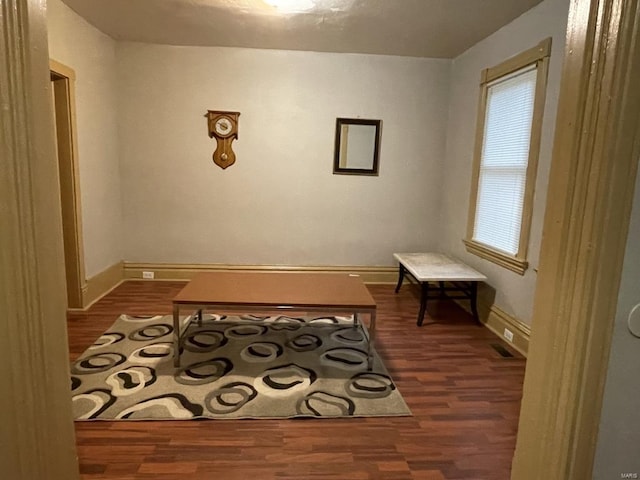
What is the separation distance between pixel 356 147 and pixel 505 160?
1.62 metres

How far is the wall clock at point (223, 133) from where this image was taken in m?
4.34

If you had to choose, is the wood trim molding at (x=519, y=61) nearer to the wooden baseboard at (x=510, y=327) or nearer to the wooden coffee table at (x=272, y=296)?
the wooden baseboard at (x=510, y=327)

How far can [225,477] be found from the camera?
69.9 inches

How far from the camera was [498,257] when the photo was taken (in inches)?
134

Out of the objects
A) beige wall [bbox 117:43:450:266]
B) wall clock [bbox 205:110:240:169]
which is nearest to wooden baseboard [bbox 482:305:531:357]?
beige wall [bbox 117:43:450:266]

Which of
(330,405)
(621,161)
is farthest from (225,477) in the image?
(621,161)

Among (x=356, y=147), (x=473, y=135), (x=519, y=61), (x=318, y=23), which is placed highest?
(x=318, y=23)

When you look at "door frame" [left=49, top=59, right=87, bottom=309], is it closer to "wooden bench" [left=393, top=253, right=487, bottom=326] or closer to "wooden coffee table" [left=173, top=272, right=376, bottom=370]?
"wooden coffee table" [left=173, top=272, right=376, bottom=370]

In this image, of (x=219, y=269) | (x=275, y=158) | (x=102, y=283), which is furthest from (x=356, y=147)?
(x=102, y=283)

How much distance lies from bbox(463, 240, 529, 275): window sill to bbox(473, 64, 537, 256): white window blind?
0.05 meters

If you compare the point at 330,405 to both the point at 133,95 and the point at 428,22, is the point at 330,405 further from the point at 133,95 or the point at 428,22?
the point at 133,95

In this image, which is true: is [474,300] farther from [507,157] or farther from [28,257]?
[28,257]

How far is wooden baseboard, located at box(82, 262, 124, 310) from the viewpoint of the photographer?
3.73m

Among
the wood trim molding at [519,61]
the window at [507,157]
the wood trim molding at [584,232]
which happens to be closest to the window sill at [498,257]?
the window at [507,157]
